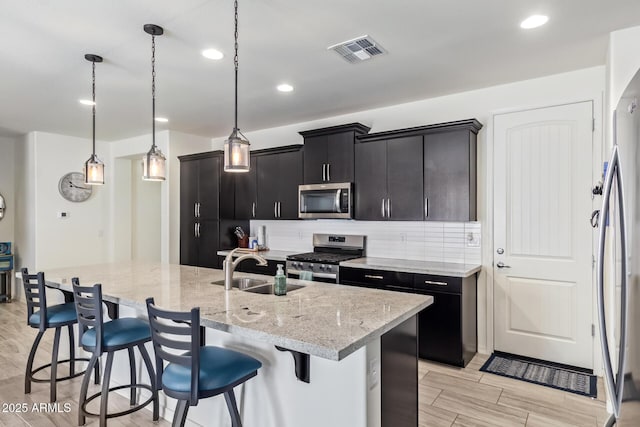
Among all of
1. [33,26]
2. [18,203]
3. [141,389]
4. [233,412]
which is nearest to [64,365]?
[141,389]

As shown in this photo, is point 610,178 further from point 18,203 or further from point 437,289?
point 18,203

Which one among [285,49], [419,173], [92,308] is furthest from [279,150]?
[92,308]

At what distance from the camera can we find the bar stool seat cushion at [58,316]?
8.82 ft

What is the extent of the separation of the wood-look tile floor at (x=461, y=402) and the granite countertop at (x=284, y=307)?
2.99ft

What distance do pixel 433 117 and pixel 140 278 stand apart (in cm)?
326

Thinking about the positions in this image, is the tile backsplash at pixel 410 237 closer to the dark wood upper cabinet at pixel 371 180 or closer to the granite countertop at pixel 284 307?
the dark wood upper cabinet at pixel 371 180

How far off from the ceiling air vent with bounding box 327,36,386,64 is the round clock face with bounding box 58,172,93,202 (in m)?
5.24

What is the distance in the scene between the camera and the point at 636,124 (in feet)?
3.83

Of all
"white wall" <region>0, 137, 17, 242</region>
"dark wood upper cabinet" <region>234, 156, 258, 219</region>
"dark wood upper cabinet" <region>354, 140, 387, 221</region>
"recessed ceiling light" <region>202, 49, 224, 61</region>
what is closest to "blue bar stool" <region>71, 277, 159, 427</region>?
"recessed ceiling light" <region>202, 49, 224, 61</region>

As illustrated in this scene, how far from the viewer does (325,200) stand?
172 inches

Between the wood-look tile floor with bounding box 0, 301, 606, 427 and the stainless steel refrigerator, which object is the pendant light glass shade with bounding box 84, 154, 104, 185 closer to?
the wood-look tile floor with bounding box 0, 301, 606, 427

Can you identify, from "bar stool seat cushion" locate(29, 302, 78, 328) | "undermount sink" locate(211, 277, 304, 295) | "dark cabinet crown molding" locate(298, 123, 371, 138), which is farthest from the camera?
"dark cabinet crown molding" locate(298, 123, 371, 138)

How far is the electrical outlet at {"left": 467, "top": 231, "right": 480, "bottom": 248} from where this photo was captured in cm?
375

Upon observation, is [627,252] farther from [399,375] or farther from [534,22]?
[534,22]
